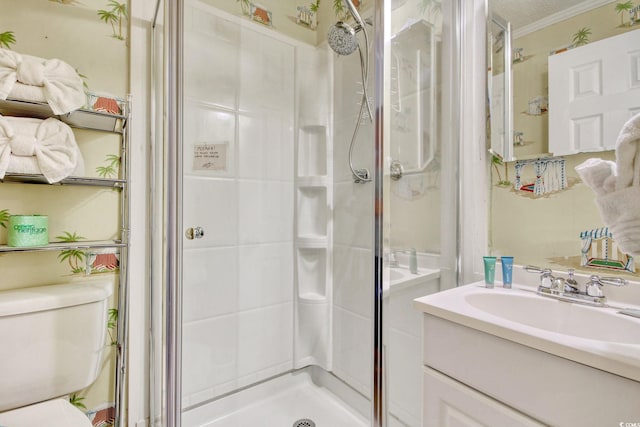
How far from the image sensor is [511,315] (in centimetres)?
89

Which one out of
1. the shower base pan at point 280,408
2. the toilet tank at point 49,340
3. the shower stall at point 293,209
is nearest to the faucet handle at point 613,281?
the shower stall at point 293,209

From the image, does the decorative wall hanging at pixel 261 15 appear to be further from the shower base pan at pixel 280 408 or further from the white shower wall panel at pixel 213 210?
the shower base pan at pixel 280 408

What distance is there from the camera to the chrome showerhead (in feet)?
4.21

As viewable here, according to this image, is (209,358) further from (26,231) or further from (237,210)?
(26,231)

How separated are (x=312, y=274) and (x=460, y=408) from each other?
0.98 metres

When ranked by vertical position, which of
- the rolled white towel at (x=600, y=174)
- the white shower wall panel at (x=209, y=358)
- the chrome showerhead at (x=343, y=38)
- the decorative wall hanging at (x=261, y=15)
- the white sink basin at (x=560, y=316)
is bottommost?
the white shower wall panel at (x=209, y=358)

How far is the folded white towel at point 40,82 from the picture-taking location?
0.92 metres

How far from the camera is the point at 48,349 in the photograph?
99 centimetres

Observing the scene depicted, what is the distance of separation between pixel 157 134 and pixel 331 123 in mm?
793

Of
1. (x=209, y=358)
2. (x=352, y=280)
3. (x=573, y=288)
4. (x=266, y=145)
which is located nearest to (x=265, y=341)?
(x=209, y=358)

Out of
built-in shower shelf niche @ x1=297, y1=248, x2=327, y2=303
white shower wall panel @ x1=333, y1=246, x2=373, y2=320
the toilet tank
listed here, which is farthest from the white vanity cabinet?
the toilet tank

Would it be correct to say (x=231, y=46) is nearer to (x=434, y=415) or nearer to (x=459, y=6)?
(x=459, y=6)

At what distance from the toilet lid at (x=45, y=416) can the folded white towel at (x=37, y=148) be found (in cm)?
68

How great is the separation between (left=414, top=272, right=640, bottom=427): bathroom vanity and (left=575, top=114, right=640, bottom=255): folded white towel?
205 mm
